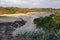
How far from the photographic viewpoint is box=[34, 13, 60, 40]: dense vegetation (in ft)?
30.1

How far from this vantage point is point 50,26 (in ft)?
33.9

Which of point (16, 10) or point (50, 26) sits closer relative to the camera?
point (50, 26)

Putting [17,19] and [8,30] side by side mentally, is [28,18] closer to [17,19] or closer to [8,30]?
[17,19]

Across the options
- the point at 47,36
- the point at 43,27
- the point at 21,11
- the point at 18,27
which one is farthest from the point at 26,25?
the point at 21,11

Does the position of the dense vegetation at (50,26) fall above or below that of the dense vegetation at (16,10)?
above

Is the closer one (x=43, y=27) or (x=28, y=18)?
(x=43, y=27)

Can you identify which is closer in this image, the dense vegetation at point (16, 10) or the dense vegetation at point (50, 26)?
the dense vegetation at point (50, 26)

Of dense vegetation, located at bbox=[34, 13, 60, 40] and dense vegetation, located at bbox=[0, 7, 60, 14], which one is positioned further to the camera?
dense vegetation, located at bbox=[0, 7, 60, 14]

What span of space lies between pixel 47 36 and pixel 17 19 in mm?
3734

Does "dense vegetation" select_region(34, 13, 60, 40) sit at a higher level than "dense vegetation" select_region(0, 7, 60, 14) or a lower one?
higher

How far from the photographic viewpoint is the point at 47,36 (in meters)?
9.26

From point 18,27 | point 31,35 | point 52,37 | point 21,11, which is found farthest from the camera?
point 21,11

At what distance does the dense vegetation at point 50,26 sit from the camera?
30.1 ft

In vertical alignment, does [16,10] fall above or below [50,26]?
below
